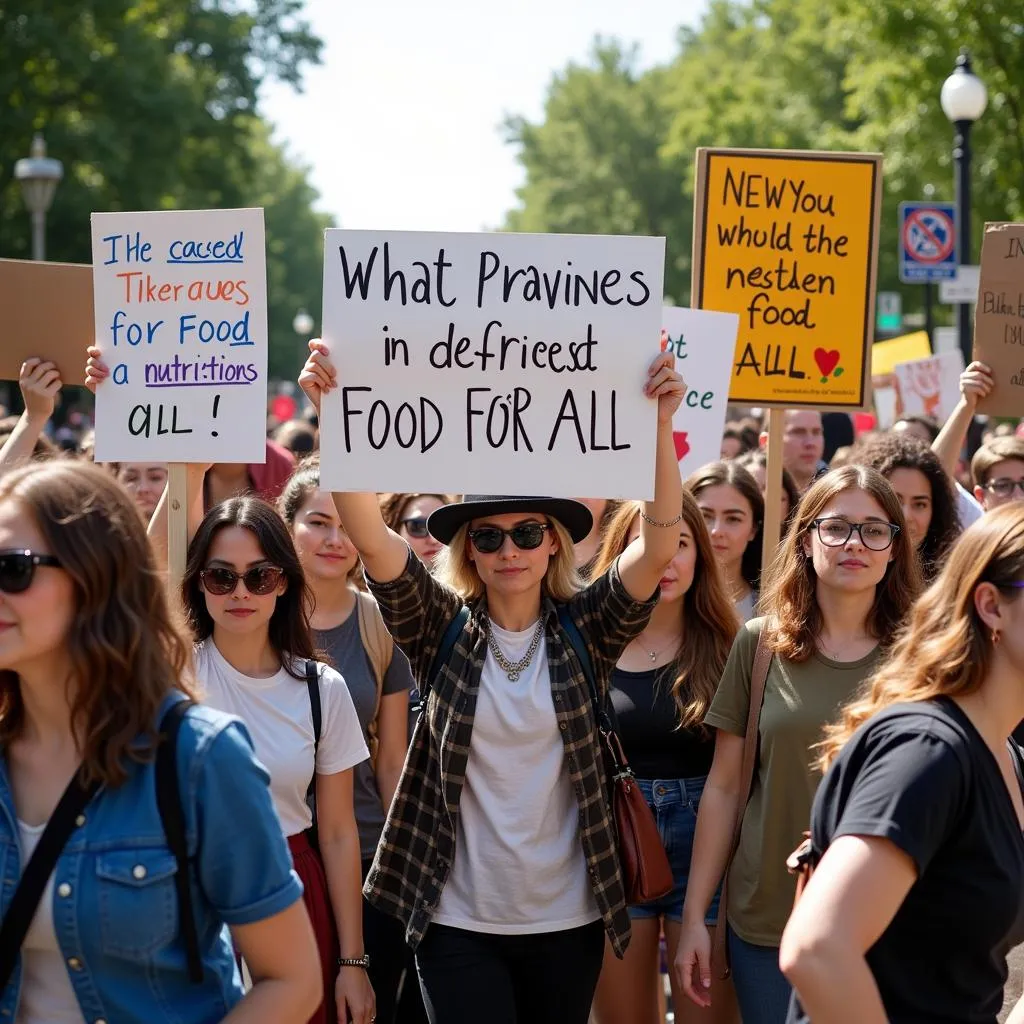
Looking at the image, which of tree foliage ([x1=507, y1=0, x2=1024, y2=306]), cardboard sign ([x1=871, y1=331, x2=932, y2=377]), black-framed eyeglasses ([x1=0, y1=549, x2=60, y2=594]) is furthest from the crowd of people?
tree foliage ([x1=507, y1=0, x2=1024, y2=306])

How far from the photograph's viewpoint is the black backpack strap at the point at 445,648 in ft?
12.9

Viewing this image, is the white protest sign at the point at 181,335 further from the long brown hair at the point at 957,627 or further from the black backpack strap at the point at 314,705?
the long brown hair at the point at 957,627

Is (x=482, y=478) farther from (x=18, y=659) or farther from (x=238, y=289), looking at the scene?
(x=18, y=659)

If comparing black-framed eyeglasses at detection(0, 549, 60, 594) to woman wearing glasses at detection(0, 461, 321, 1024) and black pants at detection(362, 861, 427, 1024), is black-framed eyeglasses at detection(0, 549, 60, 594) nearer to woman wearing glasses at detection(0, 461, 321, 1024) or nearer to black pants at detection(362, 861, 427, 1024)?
woman wearing glasses at detection(0, 461, 321, 1024)

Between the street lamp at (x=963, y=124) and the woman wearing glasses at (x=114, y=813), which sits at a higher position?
the street lamp at (x=963, y=124)

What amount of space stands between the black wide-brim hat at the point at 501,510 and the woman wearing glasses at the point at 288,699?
438 mm

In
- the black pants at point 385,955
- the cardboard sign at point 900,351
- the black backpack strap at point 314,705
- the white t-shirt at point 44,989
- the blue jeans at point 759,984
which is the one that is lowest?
Answer: the black pants at point 385,955

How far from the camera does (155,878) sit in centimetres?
230

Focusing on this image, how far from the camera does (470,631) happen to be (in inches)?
155

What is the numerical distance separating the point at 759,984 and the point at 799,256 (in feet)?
9.85

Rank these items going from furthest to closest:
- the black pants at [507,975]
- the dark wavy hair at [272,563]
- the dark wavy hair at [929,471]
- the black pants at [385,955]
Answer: the dark wavy hair at [929,471] < the black pants at [385,955] < the dark wavy hair at [272,563] < the black pants at [507,975]

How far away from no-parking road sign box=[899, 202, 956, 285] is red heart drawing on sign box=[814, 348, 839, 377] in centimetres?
781

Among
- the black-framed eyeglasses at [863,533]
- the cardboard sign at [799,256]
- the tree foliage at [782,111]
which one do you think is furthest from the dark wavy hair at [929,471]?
the tree foliage at [782,111]

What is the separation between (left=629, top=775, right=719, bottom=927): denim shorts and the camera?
4527 mm
